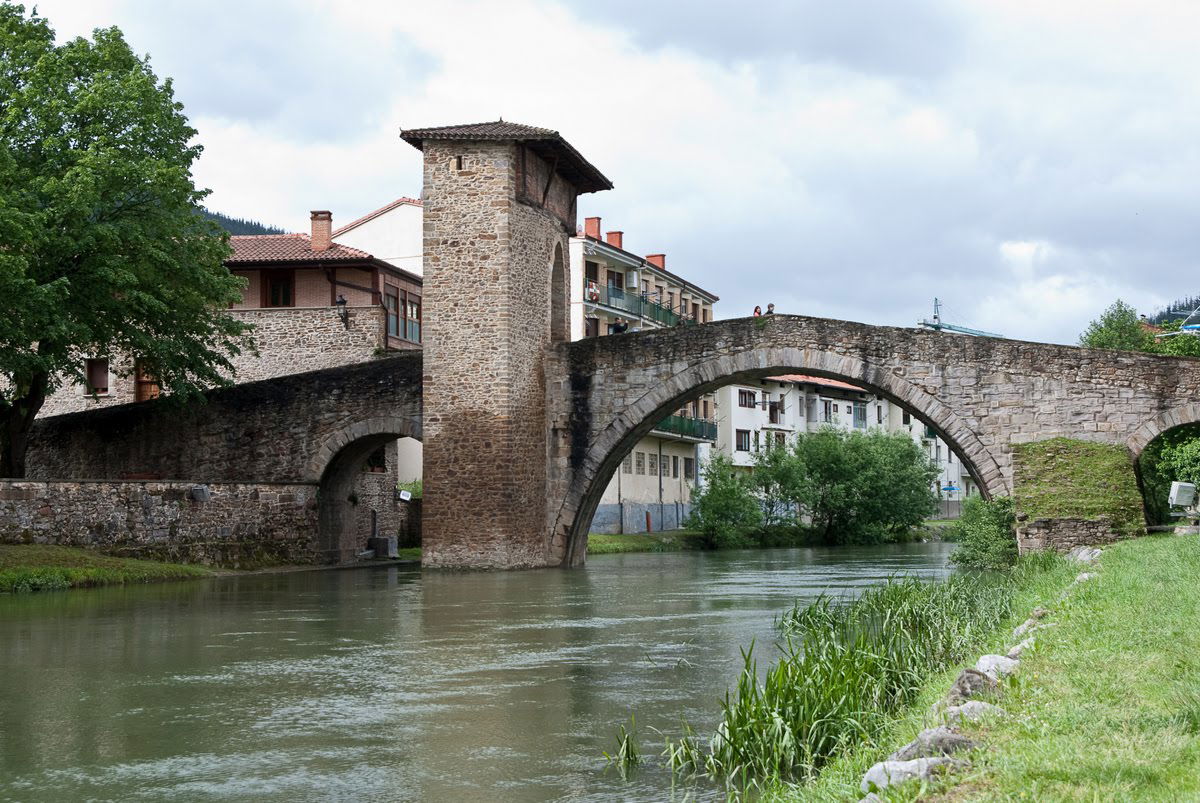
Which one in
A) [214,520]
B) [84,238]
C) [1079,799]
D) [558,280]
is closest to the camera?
[1079,799]

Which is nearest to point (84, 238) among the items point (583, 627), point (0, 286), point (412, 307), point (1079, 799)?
point (0, 286)

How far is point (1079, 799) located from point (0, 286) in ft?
69.0

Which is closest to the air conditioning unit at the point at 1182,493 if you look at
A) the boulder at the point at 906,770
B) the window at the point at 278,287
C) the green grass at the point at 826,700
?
the green grass at the point at 826,700

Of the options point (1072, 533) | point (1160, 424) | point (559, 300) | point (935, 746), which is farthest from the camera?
point (559, 300)

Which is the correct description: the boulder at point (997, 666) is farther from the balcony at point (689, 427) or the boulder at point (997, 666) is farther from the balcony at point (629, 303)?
the balcony at point (689, 427)

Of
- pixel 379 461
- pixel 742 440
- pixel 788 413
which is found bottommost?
pixel 379 461

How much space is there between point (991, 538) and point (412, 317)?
66.3ft

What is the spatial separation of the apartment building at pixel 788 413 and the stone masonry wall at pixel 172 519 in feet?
91.3

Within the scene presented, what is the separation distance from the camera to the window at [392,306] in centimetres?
3678

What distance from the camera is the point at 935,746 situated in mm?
5059

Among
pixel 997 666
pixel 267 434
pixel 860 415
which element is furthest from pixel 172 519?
pixel 860 415

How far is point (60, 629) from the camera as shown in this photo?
45.8ft

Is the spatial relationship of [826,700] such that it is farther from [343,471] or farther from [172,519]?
[343,471]

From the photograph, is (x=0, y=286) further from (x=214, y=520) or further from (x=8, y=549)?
(x=214, y=520)
